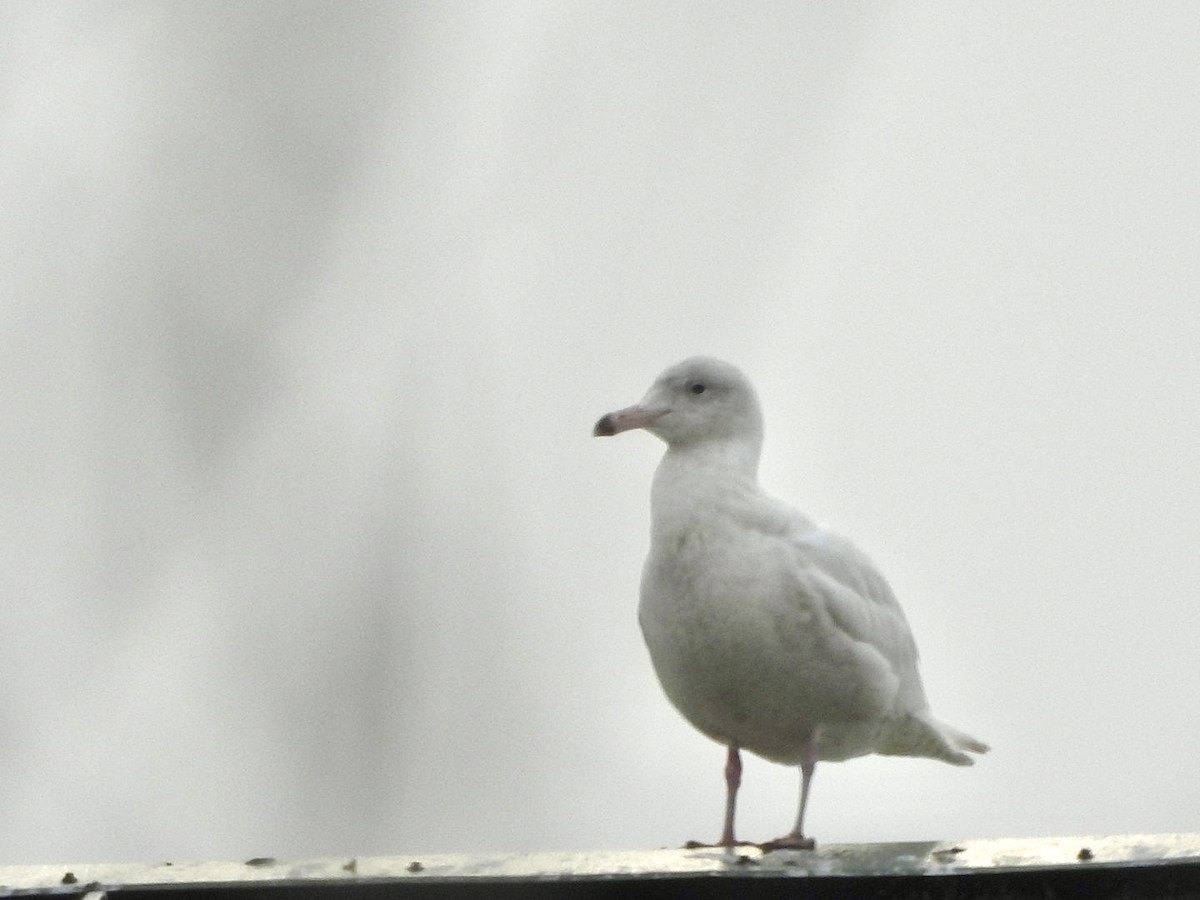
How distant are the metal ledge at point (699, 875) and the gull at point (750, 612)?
7.26 ft

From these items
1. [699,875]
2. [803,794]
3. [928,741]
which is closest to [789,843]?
[803,794]

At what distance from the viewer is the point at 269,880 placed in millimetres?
4211

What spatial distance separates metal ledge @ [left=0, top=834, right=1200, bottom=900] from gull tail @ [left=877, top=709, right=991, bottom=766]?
3230 millimetres

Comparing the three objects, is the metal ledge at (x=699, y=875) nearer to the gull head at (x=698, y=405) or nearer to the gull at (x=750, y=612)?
the gull at (x=750, y=612)

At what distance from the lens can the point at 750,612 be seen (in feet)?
23.4

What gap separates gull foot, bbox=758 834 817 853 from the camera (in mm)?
5967

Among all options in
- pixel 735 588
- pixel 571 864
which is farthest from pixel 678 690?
pixel 571 864


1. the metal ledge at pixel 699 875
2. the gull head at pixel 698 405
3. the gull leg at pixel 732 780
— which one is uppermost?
the gull head at pixel 698 405

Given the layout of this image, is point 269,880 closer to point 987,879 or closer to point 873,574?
point 987,879

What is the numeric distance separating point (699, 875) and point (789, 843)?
234 centimetres

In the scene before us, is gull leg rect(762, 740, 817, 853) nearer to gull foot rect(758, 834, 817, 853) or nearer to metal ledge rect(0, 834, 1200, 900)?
gull foot rect(758, 834, 817, 853)

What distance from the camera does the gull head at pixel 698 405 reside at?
309 inches

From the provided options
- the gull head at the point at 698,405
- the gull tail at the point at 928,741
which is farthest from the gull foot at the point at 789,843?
the gull head at the point at 698,405

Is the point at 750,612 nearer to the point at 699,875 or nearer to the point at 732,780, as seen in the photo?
the point at 732,780
